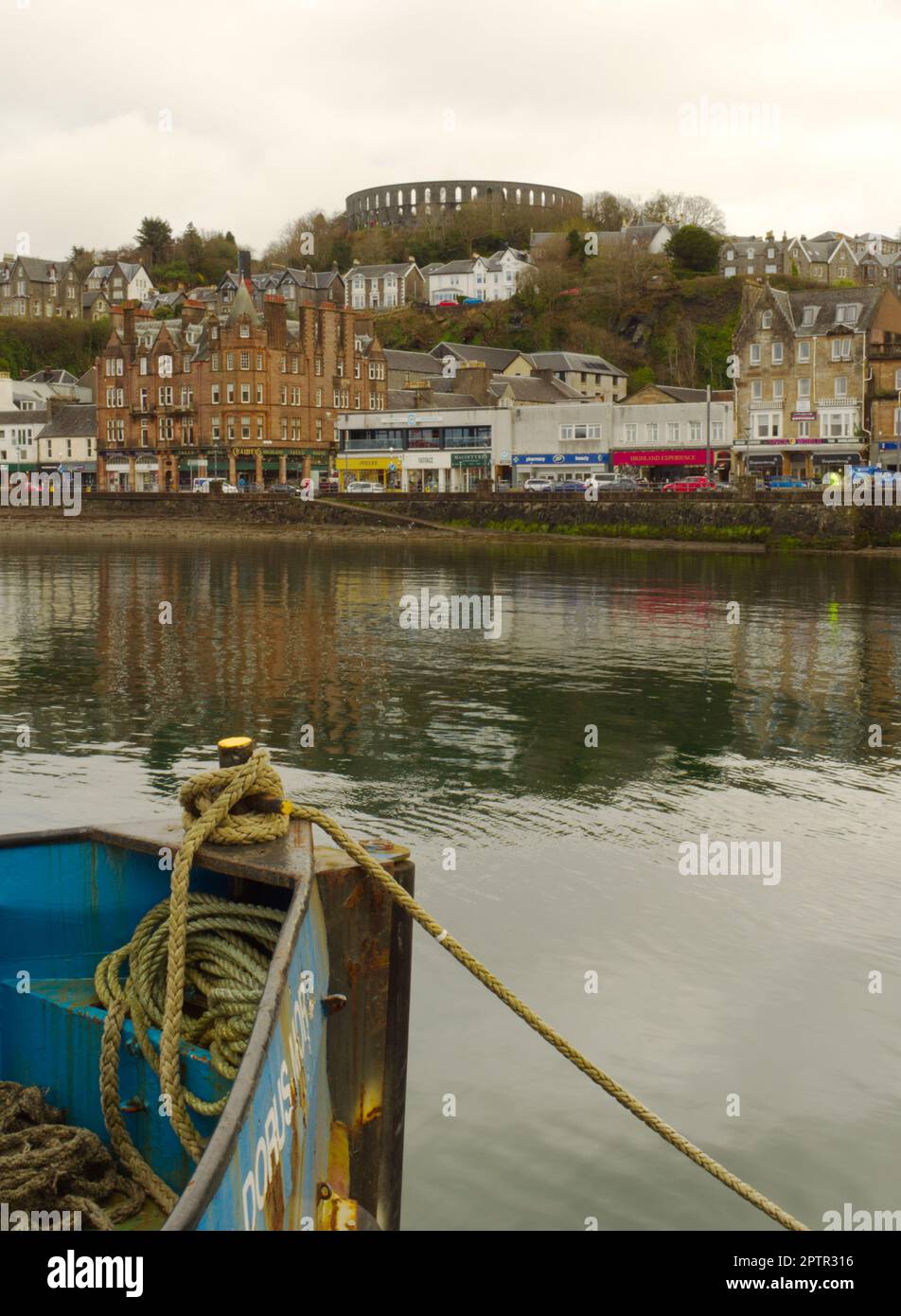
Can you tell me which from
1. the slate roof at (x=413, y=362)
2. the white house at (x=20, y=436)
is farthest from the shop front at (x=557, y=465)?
the white house at (x=20, y=436)

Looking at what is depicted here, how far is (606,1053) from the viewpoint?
998 cm

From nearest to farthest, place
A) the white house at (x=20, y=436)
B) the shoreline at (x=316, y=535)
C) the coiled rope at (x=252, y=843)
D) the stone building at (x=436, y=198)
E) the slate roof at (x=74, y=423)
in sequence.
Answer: the coiled rope at (x=252, y=843), the shoreline at (x=316, y=535), the slate roof at (x=74, y=423), the white house at (x=20, y=436), the stone building at (x=436, y=198)

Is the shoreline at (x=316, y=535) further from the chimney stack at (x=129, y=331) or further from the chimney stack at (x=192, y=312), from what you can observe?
the chimney stack at (x=192, y=312)

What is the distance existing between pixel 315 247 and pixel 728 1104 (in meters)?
167

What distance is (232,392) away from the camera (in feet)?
324

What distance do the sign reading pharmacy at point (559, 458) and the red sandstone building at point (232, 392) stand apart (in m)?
14.9

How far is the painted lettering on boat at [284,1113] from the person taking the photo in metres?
4.83

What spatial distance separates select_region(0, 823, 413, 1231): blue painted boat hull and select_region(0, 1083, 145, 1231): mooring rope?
0.20m

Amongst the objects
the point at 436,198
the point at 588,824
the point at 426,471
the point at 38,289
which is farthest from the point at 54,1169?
the point at 436,198

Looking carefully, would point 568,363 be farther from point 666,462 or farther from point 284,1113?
point 284,1113

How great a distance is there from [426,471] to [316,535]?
2042 centimetres

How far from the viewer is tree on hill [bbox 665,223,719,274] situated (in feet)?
444

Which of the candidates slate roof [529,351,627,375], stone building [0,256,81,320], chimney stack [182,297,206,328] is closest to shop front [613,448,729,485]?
slate roof [529,351,627,375]

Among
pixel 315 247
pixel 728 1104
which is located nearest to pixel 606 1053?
pixel 728 1104
